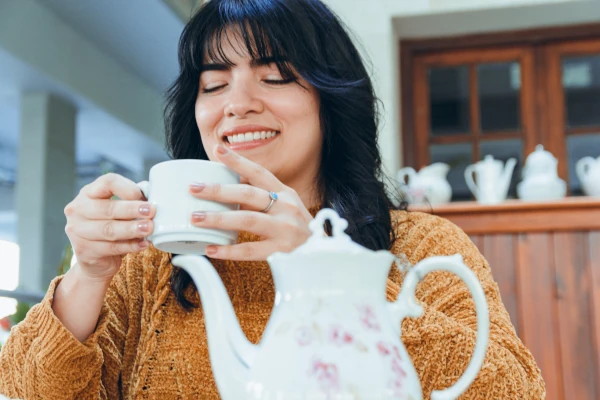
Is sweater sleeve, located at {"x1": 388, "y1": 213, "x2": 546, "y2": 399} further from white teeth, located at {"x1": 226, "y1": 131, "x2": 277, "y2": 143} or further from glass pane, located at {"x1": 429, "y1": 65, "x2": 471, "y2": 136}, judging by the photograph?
glass pane, located at {"x1": 429, "y1": 65, "x2": 471, "y2": 136}

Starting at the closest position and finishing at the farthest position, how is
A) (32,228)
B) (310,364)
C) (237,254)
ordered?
(310,364) < (237,254) < (32,228)

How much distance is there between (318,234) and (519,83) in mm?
2461

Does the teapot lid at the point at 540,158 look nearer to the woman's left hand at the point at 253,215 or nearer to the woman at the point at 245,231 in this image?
the woman at the point at 245,231

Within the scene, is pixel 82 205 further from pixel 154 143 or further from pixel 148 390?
pixel 154 143

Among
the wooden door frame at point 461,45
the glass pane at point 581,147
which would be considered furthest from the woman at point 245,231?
the glass pane at point 581,147

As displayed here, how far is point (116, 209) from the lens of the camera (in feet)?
2.17

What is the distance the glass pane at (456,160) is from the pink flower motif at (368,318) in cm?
236

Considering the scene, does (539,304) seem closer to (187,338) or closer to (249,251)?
(187,338)

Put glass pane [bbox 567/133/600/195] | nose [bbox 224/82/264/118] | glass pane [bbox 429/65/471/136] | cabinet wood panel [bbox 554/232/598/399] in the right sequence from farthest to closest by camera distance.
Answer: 1. glass pane [bbox 429/65/471/136]
2. glass pane [bbox 567/133/600/195]
3. cabinet wood panel [bbox 554/232/598/399]
4. nose [bbox 224/82/264/118]

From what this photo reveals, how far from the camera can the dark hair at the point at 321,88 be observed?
1.04 m

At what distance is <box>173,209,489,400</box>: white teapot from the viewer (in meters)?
0.41

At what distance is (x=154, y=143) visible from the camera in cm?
561

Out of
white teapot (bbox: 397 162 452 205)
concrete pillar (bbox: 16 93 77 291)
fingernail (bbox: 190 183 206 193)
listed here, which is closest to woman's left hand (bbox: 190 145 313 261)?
fingernail (bbox: 190 183 206 193)

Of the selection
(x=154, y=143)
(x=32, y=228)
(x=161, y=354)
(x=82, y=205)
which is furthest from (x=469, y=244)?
(x=154, y=143)
